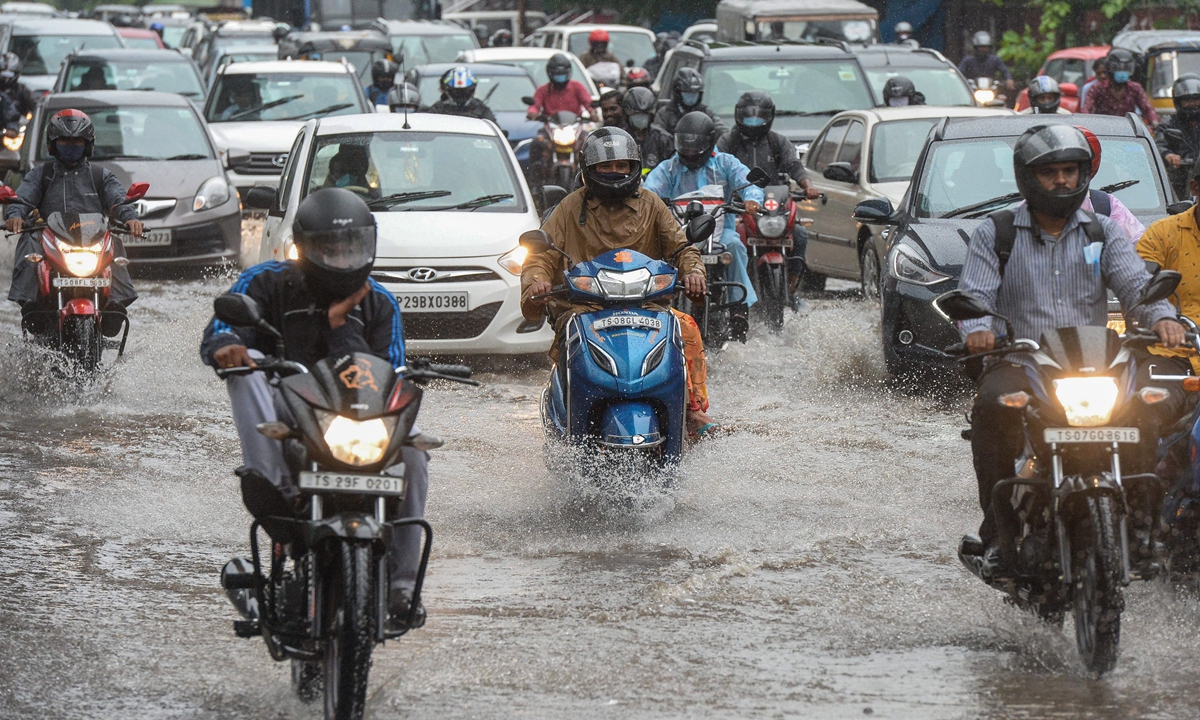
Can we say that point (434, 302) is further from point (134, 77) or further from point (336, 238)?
point (134, 77)

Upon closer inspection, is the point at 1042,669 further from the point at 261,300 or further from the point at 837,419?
the point at 837,419

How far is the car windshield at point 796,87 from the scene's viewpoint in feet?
61.8

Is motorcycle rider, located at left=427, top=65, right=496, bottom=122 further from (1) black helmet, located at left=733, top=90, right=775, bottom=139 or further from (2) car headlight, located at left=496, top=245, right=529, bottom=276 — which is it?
(2) car headlight, located at left=496, top=245, right=529, bottom=276

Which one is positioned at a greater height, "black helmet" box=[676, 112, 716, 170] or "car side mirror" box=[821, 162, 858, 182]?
"black helmet" box=[676, 112, 716, 170]

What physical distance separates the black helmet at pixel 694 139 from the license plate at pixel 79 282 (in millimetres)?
3632

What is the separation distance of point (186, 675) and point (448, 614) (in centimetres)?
101

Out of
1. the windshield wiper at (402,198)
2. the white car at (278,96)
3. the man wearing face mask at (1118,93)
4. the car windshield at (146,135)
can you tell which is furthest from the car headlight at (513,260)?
the white car at (278,96)

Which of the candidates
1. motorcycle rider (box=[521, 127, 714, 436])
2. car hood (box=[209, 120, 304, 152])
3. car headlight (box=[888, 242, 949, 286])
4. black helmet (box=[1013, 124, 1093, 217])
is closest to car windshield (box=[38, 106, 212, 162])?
car hood (box=[209, 120, 304, 152])

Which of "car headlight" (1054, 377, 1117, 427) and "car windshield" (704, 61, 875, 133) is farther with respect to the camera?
"car windshield" (704, 61, 875, 133)

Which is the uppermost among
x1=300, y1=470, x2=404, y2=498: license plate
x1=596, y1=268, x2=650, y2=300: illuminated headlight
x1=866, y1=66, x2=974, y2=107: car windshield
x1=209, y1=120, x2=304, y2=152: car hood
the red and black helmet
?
x1=300, y1=470, x2=404, y2=498: license plate

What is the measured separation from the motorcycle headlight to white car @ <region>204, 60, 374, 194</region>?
4744 millimetres

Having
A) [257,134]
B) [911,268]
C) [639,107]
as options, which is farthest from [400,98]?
[911,268]

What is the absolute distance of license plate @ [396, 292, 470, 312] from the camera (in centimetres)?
1212

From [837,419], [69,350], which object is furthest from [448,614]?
[69,350]
